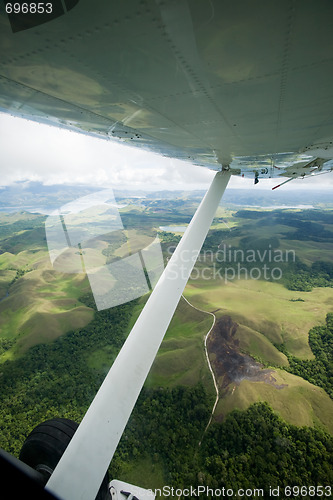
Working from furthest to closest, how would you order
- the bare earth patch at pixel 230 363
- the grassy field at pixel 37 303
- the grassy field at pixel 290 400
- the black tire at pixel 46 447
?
the grassy field at pixel 37 303
the bare earth patch at pixel 230 363
the grassy field at pixel 290 400
the black tire at pixel 46 447

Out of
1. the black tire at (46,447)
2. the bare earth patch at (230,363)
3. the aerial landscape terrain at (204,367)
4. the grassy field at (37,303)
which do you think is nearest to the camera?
the black tire at (46,447)

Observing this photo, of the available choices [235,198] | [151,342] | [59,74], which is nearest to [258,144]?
[59,74]

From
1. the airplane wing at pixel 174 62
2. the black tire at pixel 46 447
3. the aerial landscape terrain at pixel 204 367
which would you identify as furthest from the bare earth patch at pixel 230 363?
the airplane wing at pixel 174 62

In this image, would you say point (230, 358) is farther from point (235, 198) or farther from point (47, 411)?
point (235, 198)

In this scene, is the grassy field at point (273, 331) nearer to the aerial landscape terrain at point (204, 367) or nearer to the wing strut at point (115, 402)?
the aerial landscape terrain at point (204, 367)

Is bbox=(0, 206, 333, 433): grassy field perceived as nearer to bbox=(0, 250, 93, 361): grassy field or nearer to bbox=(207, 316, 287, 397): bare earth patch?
bbox=(0, 250, 93, 361): grassy field

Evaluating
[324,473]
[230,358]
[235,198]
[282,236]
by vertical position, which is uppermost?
[235,198]

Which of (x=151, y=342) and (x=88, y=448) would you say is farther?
(x=151, y=342)
